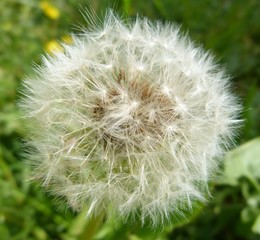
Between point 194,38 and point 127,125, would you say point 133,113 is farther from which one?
point 194,38

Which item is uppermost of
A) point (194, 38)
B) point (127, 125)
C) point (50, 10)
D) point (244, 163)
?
point (194, 38)

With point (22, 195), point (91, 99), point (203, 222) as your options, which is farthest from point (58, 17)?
point (91, 99)

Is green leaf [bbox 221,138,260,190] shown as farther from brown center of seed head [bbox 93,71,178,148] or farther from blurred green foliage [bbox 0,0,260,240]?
brown center of seed head [bbox 93,71,178,148]

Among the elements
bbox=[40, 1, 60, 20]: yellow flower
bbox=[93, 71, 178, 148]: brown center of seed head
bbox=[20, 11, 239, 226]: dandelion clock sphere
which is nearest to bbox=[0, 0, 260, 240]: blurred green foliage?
bbox=[40, 1, 60, 20]: yellow flower

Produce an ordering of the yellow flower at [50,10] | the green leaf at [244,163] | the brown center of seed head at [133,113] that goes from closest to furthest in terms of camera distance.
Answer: the brown center of seed head at [133,113] → the green leaf at [244,163] → the yellow flower at [50,10]

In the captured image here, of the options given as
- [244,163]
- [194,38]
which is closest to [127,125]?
[244,163]

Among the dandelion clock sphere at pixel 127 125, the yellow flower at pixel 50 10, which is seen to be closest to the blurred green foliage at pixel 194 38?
the yellow flower at pixel 50 10

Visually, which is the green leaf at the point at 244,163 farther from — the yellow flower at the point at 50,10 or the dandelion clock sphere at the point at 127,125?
the yellow flower at the point at 50,10
